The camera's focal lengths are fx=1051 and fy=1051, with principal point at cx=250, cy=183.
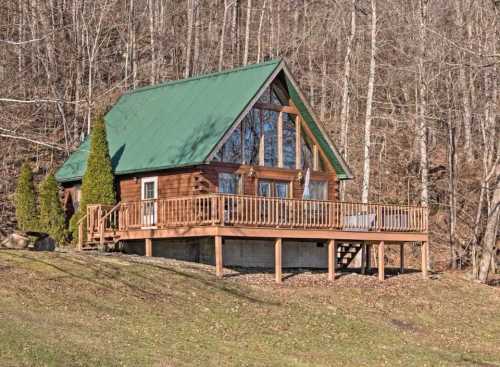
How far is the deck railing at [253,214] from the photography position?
32688 mm

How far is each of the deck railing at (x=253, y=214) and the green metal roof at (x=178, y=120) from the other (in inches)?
68.1

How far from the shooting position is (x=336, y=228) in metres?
35.4

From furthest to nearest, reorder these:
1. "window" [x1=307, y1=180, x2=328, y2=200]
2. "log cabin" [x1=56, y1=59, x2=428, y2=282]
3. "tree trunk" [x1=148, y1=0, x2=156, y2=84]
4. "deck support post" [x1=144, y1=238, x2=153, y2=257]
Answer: "tree trunk" [x1=148, y1=0, x2=156, y2=84], "window" [x1=307, y1=180, x2=328, y2=200], "deck support post" [x1=144, y1=238, x2=153, y2=257], "log cabin" [x1=56, y1=59, x2=428, y2=282]

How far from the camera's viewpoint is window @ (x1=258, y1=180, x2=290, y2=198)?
37.6 metres

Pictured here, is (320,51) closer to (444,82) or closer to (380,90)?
(380,90)

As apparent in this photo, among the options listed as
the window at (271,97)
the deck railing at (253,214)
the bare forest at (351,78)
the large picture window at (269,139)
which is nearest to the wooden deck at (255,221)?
the deck railing at (253,214)

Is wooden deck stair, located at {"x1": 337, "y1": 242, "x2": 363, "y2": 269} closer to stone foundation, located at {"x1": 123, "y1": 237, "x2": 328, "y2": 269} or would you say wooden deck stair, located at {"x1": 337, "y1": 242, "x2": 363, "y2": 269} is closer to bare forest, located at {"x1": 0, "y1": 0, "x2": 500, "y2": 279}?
stone foundation, located at {"x1": 123, "y1": 237, "x2": 328, "y2": 269}

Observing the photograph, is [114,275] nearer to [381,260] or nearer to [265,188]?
[265,188]

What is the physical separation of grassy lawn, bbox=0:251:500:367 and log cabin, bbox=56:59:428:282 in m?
1.75

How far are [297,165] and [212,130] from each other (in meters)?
4.55

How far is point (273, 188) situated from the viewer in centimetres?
3797

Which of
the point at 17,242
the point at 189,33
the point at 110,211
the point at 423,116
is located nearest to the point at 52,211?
the point at 110,211

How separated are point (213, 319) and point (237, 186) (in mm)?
10627

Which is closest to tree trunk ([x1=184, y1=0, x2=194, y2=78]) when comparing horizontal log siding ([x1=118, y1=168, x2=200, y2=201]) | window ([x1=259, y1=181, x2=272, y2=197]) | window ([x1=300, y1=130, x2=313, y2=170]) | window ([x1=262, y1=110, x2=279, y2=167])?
window ([x1=300, y1=130, x2=313, y2=170])
